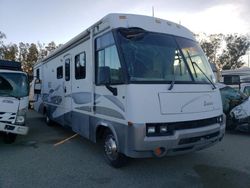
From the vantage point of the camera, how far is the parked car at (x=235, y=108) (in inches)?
335

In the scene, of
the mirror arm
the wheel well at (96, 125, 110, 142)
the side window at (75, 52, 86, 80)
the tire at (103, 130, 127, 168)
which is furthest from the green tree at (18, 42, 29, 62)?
the mirror arm

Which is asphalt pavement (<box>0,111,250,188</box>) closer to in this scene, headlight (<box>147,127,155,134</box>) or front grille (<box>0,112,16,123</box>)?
front grille (<box>0,112,16,123</box>)

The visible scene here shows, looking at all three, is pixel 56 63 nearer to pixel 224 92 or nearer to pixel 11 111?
pixel 11 111

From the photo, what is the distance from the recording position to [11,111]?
6.96 m

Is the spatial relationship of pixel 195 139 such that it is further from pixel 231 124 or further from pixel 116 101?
pixel 231 124

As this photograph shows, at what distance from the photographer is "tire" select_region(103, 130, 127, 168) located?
5195 millimetres

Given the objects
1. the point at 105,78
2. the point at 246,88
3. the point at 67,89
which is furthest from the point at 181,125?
the point at 246,88

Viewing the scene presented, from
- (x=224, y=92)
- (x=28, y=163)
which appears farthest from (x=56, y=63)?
(x=224, y=92)

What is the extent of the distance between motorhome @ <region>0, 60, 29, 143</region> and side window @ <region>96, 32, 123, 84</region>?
2.79 meters

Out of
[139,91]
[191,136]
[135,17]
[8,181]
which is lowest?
[8,181]

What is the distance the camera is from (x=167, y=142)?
4.39 meters

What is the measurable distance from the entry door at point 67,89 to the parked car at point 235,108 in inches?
177

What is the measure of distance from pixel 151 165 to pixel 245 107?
14.9 feet

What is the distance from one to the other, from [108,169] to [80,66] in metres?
2.75
